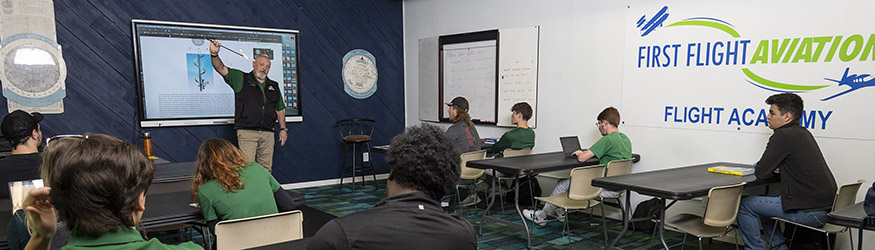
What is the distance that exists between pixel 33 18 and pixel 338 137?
330 cm

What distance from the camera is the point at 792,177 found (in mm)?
3129

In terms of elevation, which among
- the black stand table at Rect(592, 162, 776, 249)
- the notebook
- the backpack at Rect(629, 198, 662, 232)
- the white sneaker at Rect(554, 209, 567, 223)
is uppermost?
the notebook

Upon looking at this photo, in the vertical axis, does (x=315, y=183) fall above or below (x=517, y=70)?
below

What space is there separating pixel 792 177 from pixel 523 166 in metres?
1.69

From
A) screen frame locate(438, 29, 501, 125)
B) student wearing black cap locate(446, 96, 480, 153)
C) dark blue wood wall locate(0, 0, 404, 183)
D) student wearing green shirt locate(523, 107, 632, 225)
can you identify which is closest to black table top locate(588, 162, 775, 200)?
student wearing green shirt locate(523, 107, 632, 225)

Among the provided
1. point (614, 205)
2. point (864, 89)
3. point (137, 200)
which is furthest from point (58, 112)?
point (864, 89)

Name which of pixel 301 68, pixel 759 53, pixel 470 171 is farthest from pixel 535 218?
pixel 301 68

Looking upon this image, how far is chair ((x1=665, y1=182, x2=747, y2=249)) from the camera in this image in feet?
9.87

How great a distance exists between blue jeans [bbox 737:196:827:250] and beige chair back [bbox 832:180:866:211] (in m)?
0.10

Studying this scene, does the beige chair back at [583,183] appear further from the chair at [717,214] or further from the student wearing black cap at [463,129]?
the student wearing black cap at [463,129]

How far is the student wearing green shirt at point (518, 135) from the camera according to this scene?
510cm

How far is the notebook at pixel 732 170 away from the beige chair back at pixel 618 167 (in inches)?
24.4

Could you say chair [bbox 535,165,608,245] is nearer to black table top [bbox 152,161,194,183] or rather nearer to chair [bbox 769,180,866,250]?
chair [bbox 769,180,866,250]

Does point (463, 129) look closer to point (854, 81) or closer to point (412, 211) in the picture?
point (854, 81)
